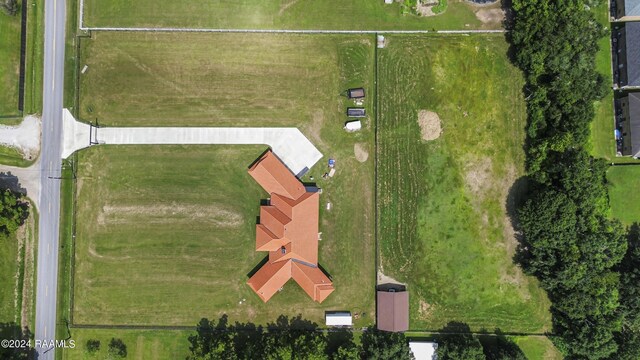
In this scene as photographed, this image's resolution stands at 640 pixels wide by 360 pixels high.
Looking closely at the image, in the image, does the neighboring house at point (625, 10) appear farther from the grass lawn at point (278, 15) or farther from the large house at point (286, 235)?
the large house at point (286, 235)

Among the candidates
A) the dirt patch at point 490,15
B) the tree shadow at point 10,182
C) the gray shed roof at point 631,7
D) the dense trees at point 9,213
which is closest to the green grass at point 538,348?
the dirt patch at point 490,15

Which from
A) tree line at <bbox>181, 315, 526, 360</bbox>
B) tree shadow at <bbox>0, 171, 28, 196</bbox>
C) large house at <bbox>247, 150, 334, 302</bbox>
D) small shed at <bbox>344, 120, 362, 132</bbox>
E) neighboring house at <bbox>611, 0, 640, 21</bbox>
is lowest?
tree line at <bbox>181, 315, 526, 360</bbox>

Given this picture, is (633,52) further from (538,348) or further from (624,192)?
(538,348)

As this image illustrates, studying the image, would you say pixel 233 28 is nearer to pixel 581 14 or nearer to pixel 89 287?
pixel 89 287

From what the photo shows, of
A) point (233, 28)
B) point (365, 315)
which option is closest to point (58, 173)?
point (233, 28)

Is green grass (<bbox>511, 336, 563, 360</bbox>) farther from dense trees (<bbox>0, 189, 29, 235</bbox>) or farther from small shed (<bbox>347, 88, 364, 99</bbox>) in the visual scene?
dense trees (<bbox>0, 189, 29, 235</bbox>)

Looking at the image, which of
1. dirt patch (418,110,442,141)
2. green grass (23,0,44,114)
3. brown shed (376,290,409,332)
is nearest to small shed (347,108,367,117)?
dirt patch (418,110,442,141)
